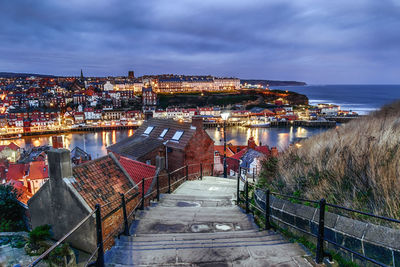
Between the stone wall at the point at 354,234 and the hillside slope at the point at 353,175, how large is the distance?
0.66 meters

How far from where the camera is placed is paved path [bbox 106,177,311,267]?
10.6ft

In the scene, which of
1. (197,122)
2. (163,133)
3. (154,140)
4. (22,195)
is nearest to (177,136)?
(197,122)

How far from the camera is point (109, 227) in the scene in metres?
7.92

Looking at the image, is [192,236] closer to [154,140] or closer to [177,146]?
[177,146]

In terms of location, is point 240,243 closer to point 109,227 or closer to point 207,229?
point 207,229

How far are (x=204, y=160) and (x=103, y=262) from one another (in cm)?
1282

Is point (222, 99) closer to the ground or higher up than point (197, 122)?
higher up

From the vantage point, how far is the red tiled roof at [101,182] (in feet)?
25.6

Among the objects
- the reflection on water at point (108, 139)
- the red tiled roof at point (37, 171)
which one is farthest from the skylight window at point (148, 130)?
the reflection on water at point (108, 139)

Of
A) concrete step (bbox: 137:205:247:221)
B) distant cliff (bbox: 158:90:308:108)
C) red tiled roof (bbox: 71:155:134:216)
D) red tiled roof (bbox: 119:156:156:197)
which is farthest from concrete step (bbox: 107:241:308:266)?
distant cliff (bbox: 158:90:308:108)

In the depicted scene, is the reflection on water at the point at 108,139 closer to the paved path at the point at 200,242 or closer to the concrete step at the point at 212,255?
the paved path at the point at 200,242

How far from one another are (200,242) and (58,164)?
511 centimetres

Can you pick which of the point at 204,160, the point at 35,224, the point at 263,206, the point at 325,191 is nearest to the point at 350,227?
the point at 325,191

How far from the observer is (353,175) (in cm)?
421
